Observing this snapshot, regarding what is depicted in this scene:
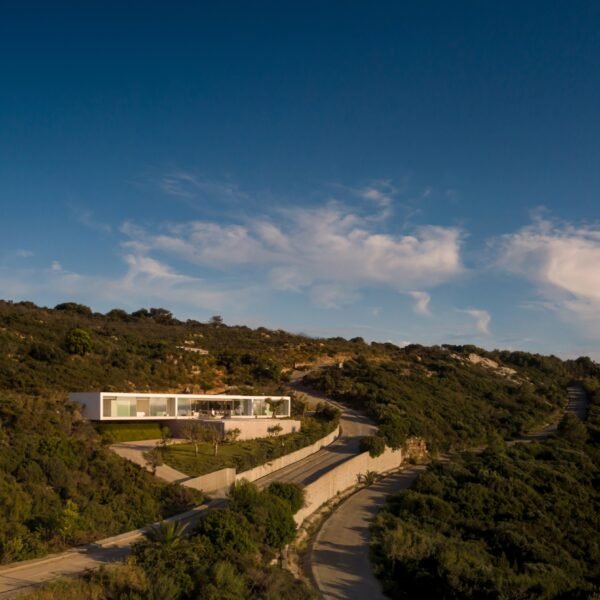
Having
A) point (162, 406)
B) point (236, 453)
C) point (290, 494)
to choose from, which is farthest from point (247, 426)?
point (290, 494)

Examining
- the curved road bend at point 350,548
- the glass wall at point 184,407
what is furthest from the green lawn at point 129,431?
the curved road bend at point 350,548

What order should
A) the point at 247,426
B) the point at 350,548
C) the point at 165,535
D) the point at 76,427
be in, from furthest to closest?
the point at 247,426 < the point at 76,427 < the point at 350,548 < the point at 165,535

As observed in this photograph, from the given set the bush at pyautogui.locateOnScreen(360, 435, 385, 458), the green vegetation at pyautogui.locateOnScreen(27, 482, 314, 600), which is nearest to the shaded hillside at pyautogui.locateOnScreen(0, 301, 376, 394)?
the bush at pyautogui.locateOnScreen(360, 435, 385, 458)

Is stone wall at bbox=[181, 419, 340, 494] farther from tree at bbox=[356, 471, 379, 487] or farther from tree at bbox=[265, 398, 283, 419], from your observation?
tree at bbox=[265, 398, 283, 419]

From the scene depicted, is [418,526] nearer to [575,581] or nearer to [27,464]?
[575,581]

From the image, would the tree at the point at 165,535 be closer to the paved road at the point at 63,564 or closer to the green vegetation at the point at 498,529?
the paved road at the point at 63,564

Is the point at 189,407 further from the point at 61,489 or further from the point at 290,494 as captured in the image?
the point at 61,489

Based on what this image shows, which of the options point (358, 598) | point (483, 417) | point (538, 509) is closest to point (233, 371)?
point (483, 417)
